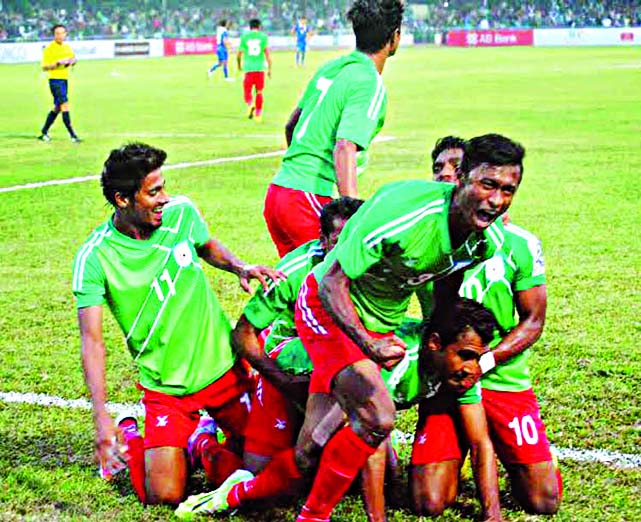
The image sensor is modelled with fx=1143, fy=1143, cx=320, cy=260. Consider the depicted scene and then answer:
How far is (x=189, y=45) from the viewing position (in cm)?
6638

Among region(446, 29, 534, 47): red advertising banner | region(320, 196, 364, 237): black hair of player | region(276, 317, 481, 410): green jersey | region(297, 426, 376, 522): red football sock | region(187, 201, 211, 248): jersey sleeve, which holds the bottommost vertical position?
region(446, 29, 534, 47): red advertising banner

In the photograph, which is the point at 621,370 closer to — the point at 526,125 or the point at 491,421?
the point at 491,421

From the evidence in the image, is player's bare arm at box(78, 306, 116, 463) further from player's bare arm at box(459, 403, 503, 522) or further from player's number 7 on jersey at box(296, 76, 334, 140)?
player's number 7 on jersey at box(296, 76, 334, 140)

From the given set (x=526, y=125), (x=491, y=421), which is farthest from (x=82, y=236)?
(x=526, y=125)

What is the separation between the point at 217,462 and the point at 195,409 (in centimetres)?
29

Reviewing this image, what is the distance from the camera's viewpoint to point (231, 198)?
14.2 meters

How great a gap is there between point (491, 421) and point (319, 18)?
250 ft

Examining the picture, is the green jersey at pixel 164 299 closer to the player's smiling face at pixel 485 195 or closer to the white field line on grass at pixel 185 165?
the player's smiling face at pixel 485 195

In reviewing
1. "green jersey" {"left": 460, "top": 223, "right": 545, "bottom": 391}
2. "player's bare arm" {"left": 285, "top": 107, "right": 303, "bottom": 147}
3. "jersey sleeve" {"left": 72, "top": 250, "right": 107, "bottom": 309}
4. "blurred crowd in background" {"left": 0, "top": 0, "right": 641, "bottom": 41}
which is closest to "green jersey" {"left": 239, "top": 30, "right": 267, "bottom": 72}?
"player's bare arm" {"left": 285, "top": 107, "right": 303, "bottom": 147}

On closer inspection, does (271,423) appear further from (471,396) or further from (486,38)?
(486,38)

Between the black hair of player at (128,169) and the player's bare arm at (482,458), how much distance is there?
184cm

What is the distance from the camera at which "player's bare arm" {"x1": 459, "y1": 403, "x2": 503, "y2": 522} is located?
4.87 metres

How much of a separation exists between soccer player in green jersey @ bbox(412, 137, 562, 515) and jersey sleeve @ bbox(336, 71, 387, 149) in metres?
1.31

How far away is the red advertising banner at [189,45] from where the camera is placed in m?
65.1
